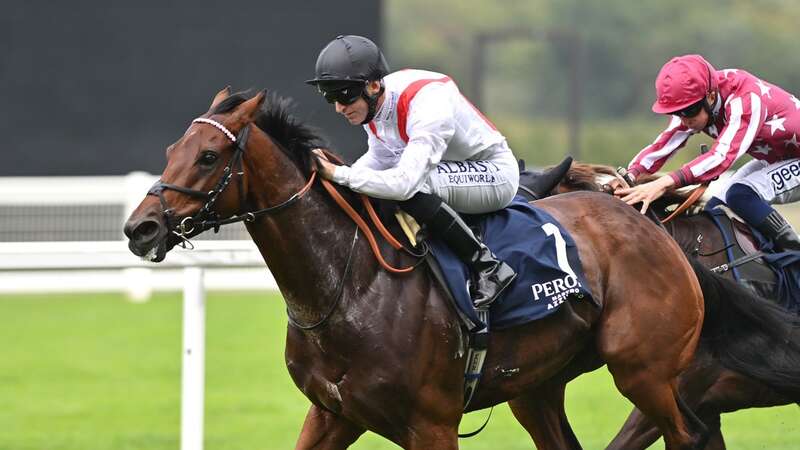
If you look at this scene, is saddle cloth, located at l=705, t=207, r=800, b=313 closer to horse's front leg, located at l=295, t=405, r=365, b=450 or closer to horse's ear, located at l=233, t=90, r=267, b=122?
horse's front leg, located at l=295, t=405, r=365, b=450

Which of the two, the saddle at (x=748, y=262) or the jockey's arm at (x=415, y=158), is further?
the saddle at (x=748, y=262)

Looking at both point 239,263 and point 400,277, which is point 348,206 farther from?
point 239,263

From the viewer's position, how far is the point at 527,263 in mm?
4629

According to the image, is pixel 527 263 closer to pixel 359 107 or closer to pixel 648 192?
pixel 359 107

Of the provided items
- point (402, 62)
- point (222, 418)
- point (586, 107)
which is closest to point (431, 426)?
point (222, 418)

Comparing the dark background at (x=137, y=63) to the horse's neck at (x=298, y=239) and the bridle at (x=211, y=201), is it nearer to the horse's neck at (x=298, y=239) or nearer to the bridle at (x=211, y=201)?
the horse's neck at (x=298, y=239)

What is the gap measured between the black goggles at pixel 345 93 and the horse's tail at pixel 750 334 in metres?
1.62

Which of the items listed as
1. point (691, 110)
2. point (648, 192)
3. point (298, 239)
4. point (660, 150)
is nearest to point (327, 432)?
point (298, 239)

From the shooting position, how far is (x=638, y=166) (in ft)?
19.2

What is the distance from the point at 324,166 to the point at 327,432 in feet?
3.12

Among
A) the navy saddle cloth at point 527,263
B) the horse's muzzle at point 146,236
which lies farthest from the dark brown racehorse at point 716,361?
the horse's muzzle at point 146,236

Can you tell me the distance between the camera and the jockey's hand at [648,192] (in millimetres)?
5324

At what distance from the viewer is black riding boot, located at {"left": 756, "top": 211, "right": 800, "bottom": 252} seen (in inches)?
221

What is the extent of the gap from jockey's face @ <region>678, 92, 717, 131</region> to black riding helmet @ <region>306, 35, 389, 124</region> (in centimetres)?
162
